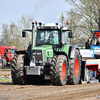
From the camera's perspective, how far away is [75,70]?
11742 mm

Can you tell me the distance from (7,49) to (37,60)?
69.7ft

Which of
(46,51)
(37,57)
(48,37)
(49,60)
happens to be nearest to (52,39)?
(48,37)

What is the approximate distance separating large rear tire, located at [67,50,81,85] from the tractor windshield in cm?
108

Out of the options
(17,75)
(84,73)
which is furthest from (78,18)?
(17,75)

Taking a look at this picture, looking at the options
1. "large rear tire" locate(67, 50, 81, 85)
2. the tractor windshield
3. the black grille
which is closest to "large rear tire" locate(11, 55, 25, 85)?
the black grille

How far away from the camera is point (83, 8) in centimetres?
3109

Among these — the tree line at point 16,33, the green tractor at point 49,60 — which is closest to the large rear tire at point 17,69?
the green tractor at point 49,60

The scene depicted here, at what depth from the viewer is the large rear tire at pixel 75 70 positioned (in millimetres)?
11227

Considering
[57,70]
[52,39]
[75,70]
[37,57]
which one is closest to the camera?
[57,70]

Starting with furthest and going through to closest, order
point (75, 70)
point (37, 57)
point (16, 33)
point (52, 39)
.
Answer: point (16, 33), point (75, 70), point (52, 39), point (37, 57)

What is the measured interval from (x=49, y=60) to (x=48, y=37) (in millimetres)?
1080

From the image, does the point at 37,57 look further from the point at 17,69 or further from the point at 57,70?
the point at 57,70

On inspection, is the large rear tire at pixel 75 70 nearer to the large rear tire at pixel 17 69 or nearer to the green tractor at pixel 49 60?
the green tractor at pixel 49 60

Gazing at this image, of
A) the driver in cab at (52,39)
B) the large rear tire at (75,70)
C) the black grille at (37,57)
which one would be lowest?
the large rear tire at (75,70)
